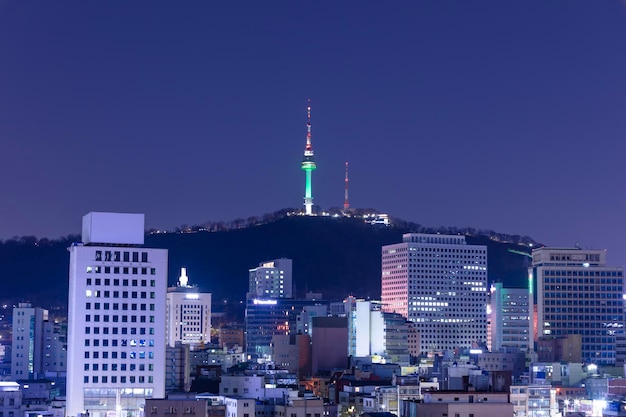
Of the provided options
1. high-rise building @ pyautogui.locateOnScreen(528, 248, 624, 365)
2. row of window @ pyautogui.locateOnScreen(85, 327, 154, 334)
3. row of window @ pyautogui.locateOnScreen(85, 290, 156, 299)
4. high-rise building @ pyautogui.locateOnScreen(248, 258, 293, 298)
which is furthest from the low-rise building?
high-rise building @ pyautogui.locateOnScreen(248, 258, 293, 298)

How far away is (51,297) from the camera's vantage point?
167750 millimetres

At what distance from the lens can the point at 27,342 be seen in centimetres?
10450

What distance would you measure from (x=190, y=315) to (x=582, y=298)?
4605 cm

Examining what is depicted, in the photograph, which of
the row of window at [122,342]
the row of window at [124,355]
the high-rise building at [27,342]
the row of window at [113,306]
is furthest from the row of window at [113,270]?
the high-rise building at [27,342]

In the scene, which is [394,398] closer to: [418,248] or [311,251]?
[418,248]

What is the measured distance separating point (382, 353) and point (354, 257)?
65385 millimetres

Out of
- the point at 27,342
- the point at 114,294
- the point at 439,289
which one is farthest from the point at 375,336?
the point at 114,294

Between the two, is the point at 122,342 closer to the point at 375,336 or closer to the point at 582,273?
the point at 375,336

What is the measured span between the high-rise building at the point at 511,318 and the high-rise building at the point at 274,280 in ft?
122

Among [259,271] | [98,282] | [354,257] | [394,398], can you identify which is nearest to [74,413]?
[98,282]

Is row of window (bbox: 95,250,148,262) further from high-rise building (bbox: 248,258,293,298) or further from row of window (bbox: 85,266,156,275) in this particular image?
high-rise building (bbox: 248,258,293,298)

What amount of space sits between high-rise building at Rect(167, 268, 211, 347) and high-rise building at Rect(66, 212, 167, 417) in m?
81.5

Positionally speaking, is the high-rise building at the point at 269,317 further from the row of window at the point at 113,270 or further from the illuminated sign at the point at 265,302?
the row of window at the point at 113,270

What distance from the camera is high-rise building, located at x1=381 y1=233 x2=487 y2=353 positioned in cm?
14450
